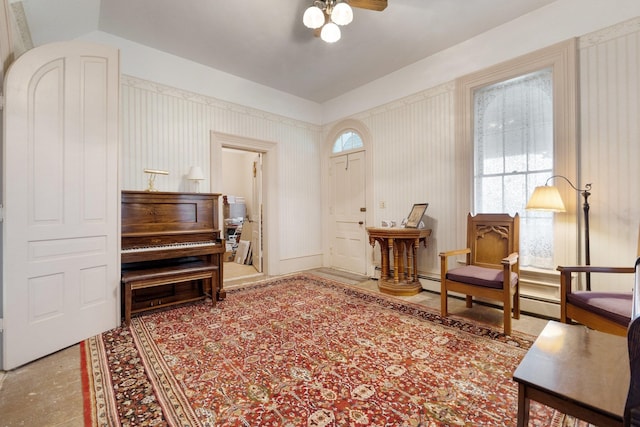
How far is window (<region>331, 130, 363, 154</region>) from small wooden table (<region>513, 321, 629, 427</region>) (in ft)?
13.0

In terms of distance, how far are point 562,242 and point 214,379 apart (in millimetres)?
3342

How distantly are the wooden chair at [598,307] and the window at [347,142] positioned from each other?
11.3ft

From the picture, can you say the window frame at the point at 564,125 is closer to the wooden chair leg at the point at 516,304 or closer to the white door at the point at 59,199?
the wooden chair leg at the point at 516,304

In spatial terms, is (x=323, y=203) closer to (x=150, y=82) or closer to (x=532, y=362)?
(x=150, y=82)

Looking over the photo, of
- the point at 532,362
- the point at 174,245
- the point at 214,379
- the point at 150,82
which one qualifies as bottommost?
the point at 214,379

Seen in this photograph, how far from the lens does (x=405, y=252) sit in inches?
154

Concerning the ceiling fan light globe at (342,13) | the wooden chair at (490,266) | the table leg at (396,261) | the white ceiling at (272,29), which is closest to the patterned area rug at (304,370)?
the wooden chair at (490,266)

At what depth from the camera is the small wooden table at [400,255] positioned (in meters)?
3.55

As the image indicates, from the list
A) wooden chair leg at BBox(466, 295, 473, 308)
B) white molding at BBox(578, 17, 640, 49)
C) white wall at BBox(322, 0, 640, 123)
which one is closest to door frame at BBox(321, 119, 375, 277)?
white wall at BBox(322, 0, 640, 123)

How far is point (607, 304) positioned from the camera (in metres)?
1.80

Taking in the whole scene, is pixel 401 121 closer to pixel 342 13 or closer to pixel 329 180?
pixel 329 180

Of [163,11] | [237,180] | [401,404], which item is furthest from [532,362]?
[237,180]

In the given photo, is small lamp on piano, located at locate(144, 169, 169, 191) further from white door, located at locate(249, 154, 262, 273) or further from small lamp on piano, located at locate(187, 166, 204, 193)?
white door, located at locate(249, 154, 262, 273)

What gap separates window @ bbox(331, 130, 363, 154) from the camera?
15.9ft
